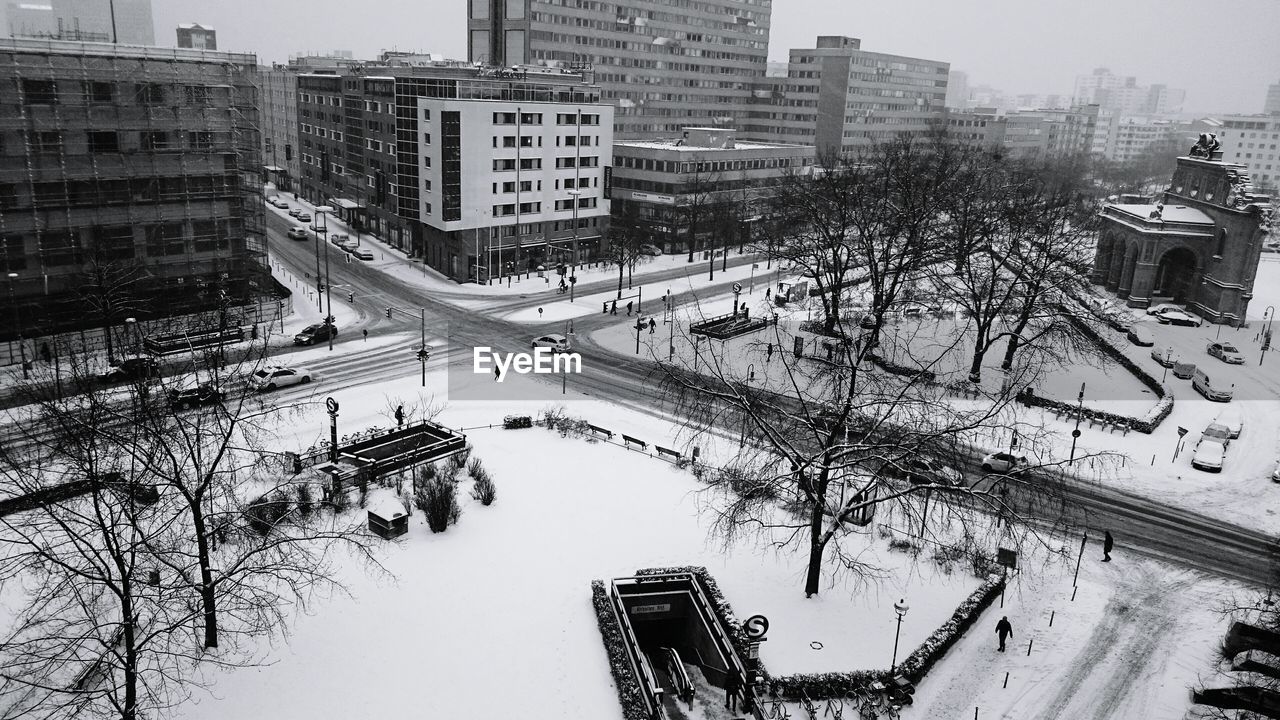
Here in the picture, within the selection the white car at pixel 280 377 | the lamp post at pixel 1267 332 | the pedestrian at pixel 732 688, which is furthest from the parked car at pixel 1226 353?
the white car at pixel 280 377

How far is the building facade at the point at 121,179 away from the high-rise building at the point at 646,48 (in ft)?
146

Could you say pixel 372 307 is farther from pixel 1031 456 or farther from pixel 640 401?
pixel 1031 456

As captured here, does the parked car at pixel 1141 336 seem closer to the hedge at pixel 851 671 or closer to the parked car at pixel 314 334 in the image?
the hedge at pixel 851 671

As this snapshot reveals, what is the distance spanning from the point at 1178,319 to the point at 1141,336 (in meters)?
6.58

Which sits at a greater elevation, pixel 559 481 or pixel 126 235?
pixel 126 235

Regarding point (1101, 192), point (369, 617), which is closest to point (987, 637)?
point (369, 617)

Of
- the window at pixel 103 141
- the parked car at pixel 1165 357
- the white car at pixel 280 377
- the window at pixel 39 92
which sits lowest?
the white car at pixel 280 377

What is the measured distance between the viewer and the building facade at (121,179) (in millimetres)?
42750

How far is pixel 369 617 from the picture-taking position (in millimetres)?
21750

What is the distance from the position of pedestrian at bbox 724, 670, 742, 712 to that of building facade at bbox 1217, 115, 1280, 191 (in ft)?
601

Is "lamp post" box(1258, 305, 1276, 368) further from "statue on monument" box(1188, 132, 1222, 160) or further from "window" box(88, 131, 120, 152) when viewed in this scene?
"window" box(88, 131, 120, 152)

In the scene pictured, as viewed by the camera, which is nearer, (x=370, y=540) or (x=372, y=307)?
(x=370, y=540)

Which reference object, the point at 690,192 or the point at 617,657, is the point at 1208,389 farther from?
the point at 690,192

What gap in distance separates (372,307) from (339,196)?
3937cm
